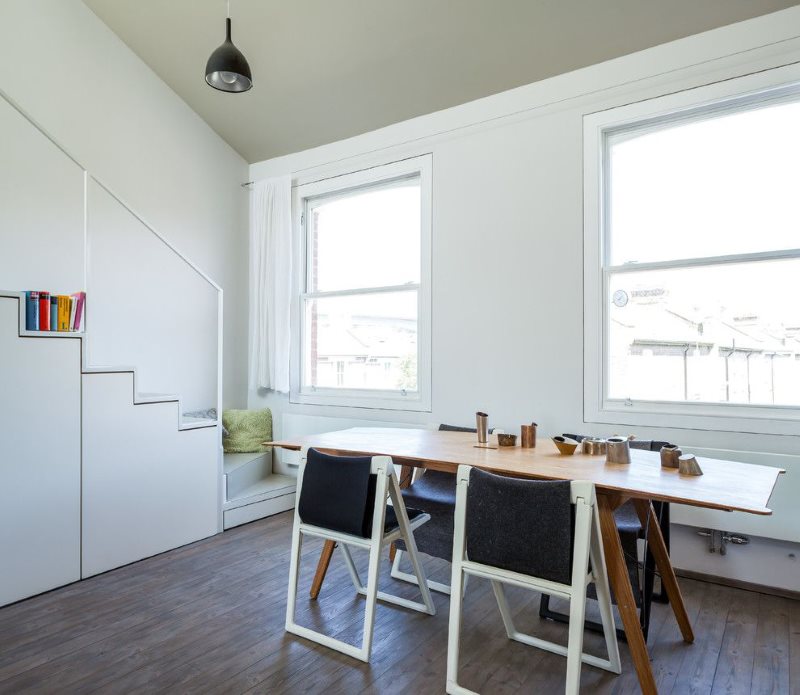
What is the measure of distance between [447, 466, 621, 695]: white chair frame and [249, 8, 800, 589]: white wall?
147 centimetres

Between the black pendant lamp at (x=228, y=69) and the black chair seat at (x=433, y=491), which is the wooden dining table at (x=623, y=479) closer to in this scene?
the black chair seat at (x=433, y=491)

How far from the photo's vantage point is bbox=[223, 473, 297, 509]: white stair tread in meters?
4.24

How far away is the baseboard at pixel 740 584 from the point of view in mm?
3014

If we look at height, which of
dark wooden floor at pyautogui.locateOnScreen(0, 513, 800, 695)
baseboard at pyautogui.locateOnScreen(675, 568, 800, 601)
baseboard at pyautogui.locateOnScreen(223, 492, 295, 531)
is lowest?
dark wooden floor at pyautogui.locateOnScreen(0, 513, 800, 695)

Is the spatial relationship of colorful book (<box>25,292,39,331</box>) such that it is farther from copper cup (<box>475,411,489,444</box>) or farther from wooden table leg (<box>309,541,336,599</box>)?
copper cup (<box>475,411,489,444</box>)

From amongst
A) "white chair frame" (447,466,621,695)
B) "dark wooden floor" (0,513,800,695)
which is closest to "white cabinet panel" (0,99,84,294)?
"dark wooden floor" (0,513,800,695)

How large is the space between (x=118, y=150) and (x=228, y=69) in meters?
1.71

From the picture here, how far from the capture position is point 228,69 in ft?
10.5

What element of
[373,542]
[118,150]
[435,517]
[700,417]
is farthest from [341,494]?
[118,150]

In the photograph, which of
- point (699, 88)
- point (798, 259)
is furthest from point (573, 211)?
point (798, 259)

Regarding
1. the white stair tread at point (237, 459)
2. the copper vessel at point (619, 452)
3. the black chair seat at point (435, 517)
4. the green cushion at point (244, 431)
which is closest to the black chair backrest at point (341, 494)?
the black chair seat at point (435, 517)

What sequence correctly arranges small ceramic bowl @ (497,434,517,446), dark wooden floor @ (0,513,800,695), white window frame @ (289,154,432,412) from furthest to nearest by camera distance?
white window frame @ (289,154,432,412)
small ceramic bowl @ (497,434,517,446)
dark wooden floor @ (0,513,800,695)

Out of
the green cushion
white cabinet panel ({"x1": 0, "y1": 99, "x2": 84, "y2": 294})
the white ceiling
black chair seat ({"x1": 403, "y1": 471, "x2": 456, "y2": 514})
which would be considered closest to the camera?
black chair seat ({"x1": 403, "y1": 471, "x2": 456, "y2": 514})

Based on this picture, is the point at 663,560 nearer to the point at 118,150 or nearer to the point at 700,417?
the point at 700,417
